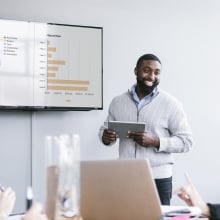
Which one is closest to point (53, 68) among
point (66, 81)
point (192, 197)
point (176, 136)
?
point (66, 81)

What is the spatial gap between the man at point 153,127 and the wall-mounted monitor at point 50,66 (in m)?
0.55

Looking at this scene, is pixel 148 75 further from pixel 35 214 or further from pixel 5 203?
pixel 35 214

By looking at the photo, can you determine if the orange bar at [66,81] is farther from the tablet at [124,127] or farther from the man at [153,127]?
the tablet at [124,127]

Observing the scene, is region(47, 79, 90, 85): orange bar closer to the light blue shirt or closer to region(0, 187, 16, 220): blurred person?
the light blue shirt

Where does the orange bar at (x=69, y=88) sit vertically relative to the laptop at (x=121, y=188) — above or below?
above

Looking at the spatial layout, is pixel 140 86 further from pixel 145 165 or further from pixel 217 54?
pixel 145 165

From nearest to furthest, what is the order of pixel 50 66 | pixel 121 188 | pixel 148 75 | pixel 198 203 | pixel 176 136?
pixel 121 188 < pixel 198 203 < pixel 176 136 < pixel 148 75 < pixel 50 66

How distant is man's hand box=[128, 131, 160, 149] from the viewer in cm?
274

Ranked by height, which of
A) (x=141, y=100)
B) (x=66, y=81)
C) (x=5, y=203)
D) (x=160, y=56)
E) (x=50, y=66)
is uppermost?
(x=160, y=56)

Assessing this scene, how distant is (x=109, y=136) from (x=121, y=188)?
1465 mm

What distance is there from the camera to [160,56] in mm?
3824

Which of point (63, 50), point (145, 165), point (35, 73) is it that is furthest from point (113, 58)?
point (145, 165)

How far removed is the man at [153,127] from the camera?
280cm

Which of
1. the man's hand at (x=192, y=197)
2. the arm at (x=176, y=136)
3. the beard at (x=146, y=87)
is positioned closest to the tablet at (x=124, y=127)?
the arm at (x=176, y=136)
